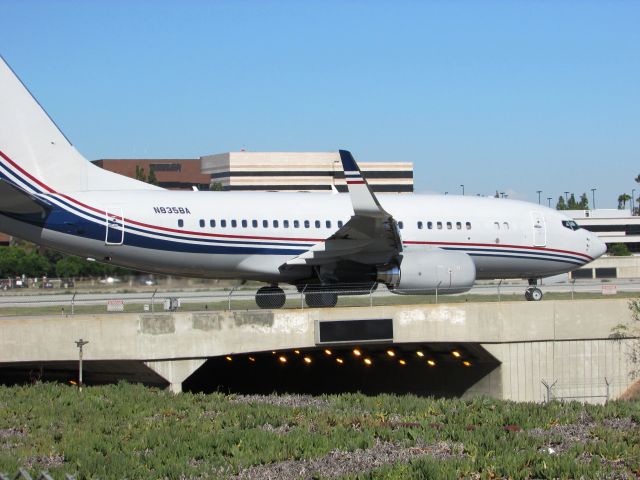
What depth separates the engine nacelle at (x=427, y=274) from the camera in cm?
3166

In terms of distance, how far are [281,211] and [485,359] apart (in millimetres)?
8281

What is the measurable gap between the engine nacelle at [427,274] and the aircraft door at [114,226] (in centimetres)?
853

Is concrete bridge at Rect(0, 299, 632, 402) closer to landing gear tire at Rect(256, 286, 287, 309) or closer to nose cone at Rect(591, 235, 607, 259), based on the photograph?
landing gear tire at Rect(256, 286, 287, 309)

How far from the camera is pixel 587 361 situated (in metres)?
31.7

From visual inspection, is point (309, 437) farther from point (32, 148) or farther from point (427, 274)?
point (32, 148)

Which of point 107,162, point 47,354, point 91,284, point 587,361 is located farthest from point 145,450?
point 107,162

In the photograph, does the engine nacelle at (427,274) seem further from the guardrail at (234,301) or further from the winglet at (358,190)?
the winglet at (358,190)

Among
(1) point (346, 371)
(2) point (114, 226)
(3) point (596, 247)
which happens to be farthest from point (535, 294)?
(2) point (114, 226)

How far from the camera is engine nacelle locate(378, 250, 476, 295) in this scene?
31656 mm

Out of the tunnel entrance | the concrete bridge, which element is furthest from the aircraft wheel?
the tunnel entrance

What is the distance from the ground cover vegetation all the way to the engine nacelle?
8.69 metres

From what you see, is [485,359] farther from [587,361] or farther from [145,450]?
[145,450]

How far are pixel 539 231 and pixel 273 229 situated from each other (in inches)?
403

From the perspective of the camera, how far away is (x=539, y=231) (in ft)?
117
